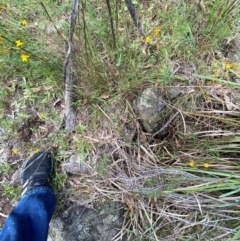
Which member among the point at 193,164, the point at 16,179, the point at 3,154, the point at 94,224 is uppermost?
the point at 3,154

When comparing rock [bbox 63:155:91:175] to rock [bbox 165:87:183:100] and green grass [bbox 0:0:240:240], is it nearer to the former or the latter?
green grass [bbox 0:0:240:240]

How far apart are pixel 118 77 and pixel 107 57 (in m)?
0.12

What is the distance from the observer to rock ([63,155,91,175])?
59.9 inches

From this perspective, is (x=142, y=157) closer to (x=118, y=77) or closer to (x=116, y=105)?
(x=116, y=105)

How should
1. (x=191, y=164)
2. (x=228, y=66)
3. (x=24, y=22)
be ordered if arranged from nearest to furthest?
(x=191, y=164)
(x=228, y=66)
(x=24, y=22)

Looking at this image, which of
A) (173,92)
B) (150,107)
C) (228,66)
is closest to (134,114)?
(150,107)

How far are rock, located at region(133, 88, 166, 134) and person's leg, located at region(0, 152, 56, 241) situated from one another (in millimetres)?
515

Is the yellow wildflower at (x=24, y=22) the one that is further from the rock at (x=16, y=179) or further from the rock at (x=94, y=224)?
the rock at (x=94, y=224)

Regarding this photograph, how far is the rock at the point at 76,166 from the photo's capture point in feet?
4.99

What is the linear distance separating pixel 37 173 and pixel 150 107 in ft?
2.10

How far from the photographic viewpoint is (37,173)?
5.08 feet

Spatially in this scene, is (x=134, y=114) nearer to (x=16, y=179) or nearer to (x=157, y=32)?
(x=157, y=32)

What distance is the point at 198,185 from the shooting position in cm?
137

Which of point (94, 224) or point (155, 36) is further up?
point (155, 36)
